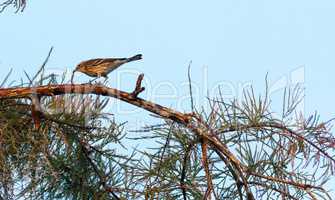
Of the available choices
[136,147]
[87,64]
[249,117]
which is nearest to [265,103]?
[249,117]

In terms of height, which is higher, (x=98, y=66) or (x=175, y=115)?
(x=98, y=66)

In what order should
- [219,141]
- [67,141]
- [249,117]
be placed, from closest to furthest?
[219,141]
[249,117]
[67,141]

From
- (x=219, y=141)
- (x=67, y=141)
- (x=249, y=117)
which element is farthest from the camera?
(x=67, y=141)

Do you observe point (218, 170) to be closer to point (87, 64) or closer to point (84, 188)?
point (84, 188)

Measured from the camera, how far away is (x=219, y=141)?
7.64 ft

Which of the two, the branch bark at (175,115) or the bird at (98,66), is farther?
the bird at (98,66)

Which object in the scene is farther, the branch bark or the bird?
the bird

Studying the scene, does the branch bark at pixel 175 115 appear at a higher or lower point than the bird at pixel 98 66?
lower

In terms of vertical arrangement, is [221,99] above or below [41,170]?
above

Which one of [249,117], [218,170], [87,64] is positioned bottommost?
[218,170]

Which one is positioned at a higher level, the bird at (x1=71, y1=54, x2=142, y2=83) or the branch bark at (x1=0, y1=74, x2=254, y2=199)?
the bird at (x1=71, y1=54, x2=142, y2=83)

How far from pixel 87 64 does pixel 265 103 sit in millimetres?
2378

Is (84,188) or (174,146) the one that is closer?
(174,146)

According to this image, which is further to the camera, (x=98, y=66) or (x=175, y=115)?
(x=98, y=66)
